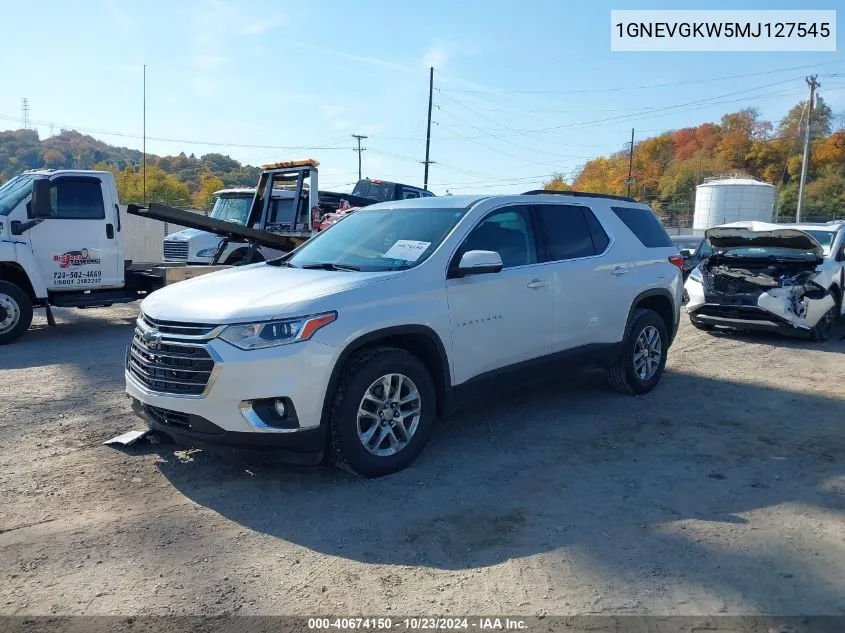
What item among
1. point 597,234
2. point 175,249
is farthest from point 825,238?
point 175,249

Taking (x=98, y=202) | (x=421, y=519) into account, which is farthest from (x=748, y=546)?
(x=98, y=202)

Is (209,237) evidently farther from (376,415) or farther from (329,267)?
(376,415)

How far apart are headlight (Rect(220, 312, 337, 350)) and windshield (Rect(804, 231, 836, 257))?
905 cm

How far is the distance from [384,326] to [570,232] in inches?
91.9

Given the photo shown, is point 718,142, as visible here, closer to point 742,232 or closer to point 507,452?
point 742,232

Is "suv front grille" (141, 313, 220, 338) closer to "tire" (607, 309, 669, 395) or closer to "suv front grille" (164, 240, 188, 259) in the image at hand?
"tire" (607, 309, 669, 395)

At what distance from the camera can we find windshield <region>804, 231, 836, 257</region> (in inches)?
394

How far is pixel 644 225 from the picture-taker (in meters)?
6.66

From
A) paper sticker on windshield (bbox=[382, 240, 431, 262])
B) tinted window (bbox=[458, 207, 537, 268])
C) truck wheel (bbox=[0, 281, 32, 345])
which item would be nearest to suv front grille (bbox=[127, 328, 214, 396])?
paper sticker on windshield (bbox=[382, 240, 431, 262])

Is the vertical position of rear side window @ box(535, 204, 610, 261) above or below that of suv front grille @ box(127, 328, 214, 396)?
above

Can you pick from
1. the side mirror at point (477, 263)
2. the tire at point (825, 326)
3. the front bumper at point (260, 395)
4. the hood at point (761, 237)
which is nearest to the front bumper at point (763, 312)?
the tire at point (825, 326)

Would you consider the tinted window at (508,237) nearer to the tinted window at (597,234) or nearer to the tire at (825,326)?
the tinted window at (597,234)

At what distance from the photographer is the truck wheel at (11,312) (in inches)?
353

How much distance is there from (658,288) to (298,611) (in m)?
4.91
